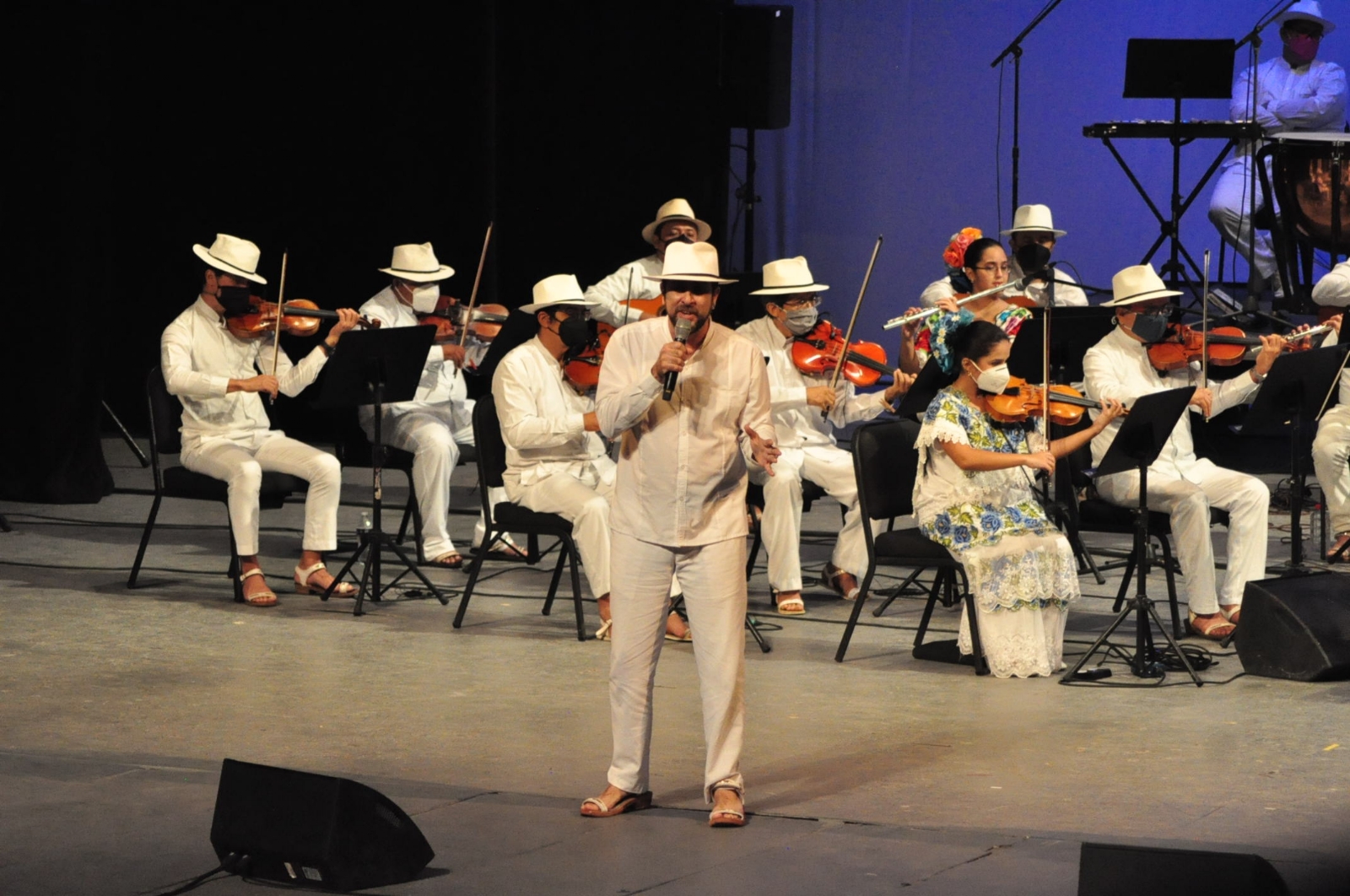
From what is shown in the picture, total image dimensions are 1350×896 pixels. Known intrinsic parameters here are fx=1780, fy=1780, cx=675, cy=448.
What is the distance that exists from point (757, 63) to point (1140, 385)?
4.25m

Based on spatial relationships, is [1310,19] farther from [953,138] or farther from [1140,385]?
[1140,385]

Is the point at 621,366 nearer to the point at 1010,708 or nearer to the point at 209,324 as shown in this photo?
the point at 1010,708

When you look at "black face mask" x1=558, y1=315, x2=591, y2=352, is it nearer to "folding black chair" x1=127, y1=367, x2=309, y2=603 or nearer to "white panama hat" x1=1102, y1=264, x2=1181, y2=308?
"folding black chair" x1=127, y1=367, x2=309, y2=603

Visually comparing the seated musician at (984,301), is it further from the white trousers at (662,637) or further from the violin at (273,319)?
the white trousers at (662,637)

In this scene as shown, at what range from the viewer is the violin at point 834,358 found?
756 centimetres

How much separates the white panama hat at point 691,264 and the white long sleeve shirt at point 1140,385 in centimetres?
283

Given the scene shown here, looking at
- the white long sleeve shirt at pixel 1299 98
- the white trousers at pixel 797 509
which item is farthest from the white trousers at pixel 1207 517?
the white long sleeve shirt at pixel 1299 98

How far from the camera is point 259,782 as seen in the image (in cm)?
384

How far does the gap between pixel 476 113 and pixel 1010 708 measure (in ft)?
21.1

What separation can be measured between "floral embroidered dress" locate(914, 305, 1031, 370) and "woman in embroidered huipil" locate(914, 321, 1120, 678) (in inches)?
1.0

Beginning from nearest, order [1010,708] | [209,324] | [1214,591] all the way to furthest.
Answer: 1. [1010,708]
2. [1214,591]
3. [209,324]

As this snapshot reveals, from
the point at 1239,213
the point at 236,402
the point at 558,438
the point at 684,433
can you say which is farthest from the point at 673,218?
the point at 1239,213

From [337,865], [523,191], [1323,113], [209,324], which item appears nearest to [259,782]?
[337,865]

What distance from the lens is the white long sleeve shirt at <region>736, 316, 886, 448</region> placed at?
7.50 m
